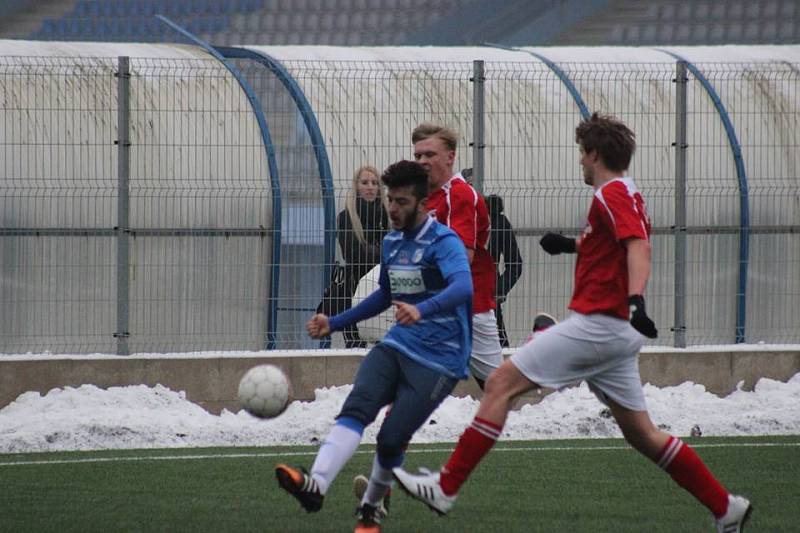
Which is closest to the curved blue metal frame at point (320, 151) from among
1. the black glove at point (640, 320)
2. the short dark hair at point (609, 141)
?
the short dark hair at point (609, 141)

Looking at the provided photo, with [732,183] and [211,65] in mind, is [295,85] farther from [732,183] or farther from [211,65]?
[732,183]

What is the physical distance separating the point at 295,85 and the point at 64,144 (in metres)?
2.11

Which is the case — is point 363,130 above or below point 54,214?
above

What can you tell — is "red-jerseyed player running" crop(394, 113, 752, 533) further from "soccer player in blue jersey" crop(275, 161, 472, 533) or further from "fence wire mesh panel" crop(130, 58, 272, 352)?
"fence wire mesh panel" crop(130, 58, 272, 352)

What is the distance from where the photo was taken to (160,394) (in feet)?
37.6

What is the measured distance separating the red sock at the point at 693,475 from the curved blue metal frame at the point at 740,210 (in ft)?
22.5

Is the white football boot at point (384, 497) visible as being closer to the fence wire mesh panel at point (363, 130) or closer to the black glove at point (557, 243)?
the black glove at point (557, 243)

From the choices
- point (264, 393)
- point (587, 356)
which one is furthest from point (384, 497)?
point (587, 356)

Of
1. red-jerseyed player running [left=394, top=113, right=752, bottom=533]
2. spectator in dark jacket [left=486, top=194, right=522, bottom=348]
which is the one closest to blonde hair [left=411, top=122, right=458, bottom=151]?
red-jerseyed player running [left=394, top=113, right=752, bottom=533]

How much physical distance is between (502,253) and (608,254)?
6.00 metres

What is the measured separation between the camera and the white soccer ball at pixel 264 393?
7.64 meters

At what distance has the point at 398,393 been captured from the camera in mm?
6543

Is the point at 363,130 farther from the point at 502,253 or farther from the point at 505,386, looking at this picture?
the point at 505,386

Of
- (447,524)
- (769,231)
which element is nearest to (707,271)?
(769,231)
